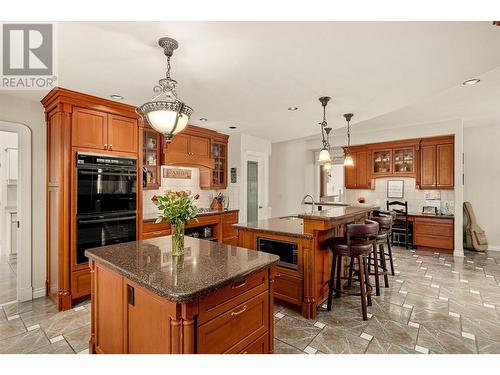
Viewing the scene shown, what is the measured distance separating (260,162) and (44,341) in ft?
15.7

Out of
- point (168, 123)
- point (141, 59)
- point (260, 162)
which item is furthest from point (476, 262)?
point (141, 59)

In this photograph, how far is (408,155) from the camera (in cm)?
601

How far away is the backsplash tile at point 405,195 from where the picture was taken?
19.0ft

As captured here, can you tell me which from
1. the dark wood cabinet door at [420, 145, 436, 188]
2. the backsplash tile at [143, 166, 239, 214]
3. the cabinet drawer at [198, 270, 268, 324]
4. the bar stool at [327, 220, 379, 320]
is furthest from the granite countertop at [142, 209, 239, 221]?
the dark wood cabinet door at [420, 145, 436, 188]

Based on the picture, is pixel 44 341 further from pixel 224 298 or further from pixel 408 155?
pixel 408 155

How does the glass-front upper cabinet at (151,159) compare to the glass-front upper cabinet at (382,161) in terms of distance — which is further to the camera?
the glass-front upper cabinet at (382,161)

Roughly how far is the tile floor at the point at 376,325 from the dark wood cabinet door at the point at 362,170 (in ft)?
10.5

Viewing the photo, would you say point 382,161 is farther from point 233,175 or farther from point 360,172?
point 233,175

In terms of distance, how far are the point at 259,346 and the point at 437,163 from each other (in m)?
5.66

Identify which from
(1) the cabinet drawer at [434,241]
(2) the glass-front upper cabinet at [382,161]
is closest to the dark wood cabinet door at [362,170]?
(2) the glass-front upper cabinet at [382,161]

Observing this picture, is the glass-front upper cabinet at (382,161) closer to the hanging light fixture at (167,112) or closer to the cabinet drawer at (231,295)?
the cabinet drawer at (231,295)

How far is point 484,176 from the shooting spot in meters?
5.77

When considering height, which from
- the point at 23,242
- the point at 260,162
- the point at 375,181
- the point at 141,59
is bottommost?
the point at 23,242

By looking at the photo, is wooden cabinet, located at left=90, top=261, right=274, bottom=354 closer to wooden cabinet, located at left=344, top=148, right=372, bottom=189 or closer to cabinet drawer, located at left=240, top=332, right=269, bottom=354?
cabinet drawer, located at left=240, top=332, right=269, bottom=354
